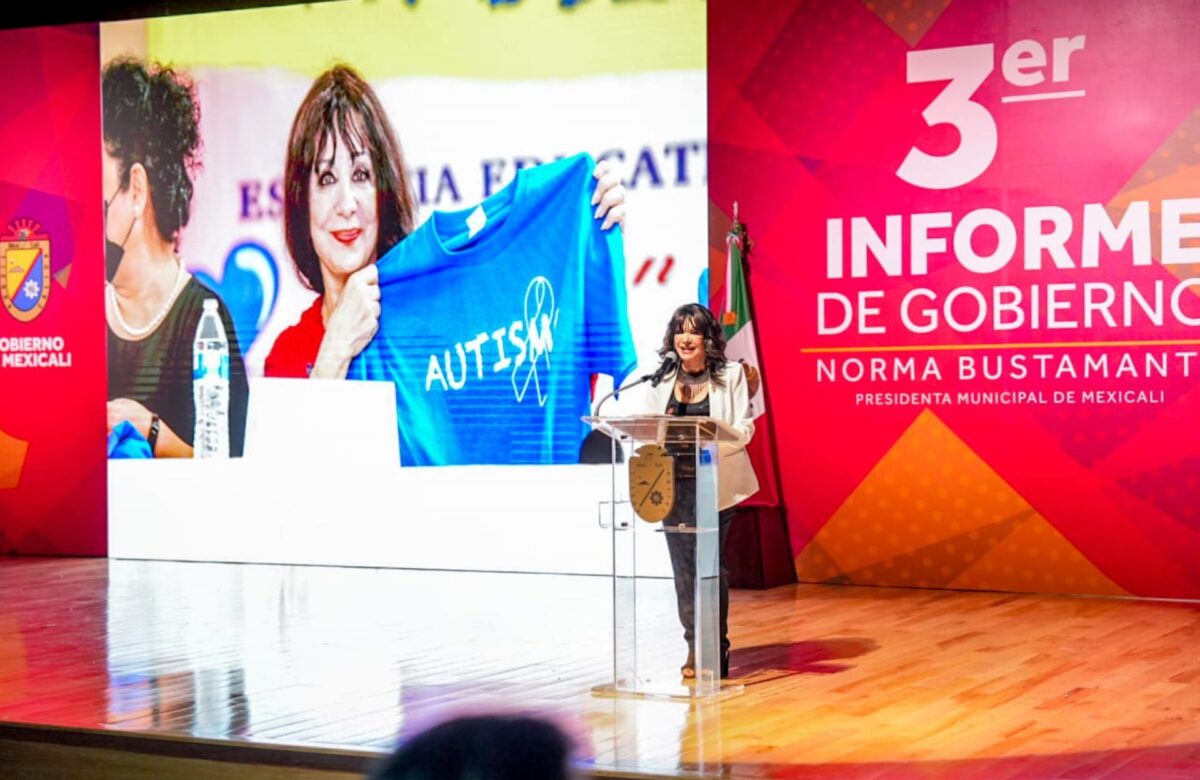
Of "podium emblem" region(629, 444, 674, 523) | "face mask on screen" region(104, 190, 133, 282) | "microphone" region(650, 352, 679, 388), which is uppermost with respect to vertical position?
"face mask on screen" region(104, 190, 133, 282)

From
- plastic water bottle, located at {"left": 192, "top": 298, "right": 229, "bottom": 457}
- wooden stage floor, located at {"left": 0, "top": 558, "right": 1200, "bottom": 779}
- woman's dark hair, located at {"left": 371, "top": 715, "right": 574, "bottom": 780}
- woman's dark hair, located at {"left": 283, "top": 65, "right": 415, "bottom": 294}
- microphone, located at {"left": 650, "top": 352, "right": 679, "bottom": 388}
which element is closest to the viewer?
woman's dark hair, located at {"left": 371, "top": 715, "right": 574, "bottom": 780}

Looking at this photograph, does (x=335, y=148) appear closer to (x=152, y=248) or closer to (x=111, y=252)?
(x=152, y=248)

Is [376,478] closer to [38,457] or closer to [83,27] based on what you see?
[38,457]

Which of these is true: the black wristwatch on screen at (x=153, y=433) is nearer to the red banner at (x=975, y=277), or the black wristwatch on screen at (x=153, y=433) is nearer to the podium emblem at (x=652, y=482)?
the red banner at (x=975, y=277)

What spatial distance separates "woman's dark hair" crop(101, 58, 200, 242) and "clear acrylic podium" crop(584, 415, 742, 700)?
5512 millimetres

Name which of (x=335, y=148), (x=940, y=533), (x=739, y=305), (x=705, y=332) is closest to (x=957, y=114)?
(x=739, y=305)

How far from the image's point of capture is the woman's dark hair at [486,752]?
1.52m

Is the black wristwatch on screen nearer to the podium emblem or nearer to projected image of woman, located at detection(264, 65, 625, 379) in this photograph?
projected image of woman, located at detection(264, 65, 625, 379)

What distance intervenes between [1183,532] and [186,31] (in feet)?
21.3

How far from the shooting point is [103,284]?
10.4 m

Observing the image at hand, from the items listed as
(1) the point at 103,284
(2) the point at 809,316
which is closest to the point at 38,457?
(1) the point at 103,284

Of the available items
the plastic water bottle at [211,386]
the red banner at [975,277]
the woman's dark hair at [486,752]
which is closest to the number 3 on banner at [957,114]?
the red banner at [975,277]

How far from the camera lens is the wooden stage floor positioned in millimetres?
4660

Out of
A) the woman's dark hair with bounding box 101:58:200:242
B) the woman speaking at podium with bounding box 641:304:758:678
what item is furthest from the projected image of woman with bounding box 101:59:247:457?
the woman speaking at podium with bounding box 641:304:758:678
